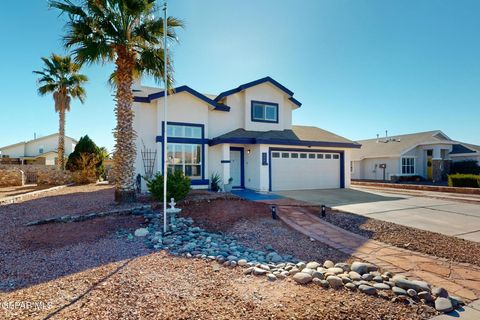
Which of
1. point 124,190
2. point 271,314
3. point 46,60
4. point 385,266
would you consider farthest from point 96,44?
point 46,60

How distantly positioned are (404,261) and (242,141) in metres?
10.0

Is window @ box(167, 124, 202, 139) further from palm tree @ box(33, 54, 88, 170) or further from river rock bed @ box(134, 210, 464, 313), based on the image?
palm tree @ box(33, 54, 88, 170)

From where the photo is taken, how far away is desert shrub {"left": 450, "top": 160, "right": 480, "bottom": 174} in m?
25.2

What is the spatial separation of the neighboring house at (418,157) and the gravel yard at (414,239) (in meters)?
21.1

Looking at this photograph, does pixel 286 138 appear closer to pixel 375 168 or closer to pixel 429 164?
pixel 375 168

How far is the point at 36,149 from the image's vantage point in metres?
42.9

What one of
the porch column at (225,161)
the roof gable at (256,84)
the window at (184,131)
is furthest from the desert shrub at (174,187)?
the roof gable at (256,84)

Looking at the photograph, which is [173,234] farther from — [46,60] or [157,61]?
[46,60]

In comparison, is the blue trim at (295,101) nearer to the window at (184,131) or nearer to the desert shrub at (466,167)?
the window at (184,131)

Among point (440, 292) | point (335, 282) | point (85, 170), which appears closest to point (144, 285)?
point (335, 282)

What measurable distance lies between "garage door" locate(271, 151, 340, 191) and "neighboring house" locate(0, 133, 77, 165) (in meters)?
40.5

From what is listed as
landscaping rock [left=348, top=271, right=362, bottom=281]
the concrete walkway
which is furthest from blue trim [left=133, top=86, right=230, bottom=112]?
landscaping rock [left=348, top=271, right=362, bottom=281]

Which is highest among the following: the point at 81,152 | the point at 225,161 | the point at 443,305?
the point at 81,152

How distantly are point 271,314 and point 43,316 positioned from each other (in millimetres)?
2812
